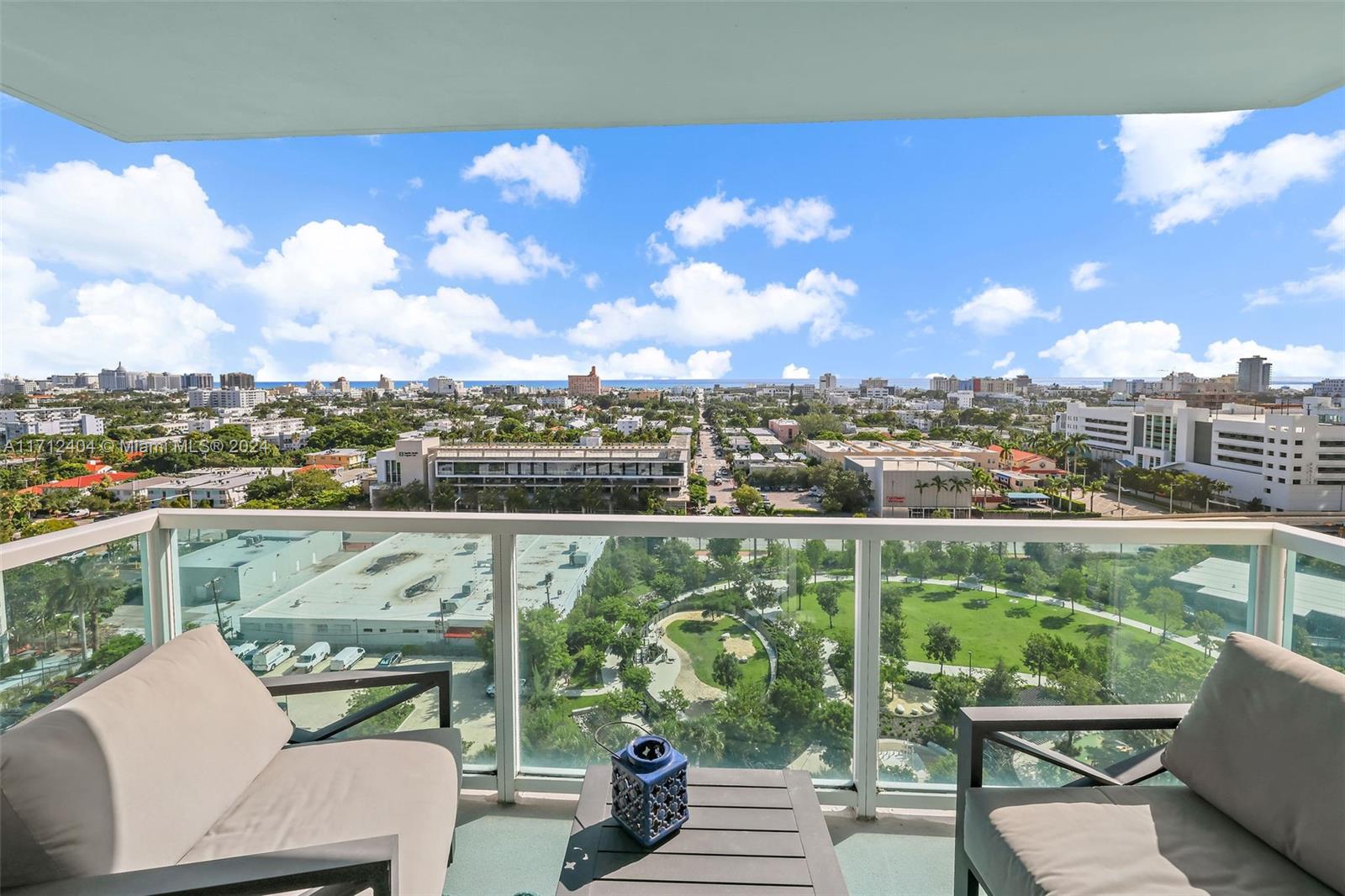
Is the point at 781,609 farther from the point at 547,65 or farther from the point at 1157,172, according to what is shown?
the point at 1157,172

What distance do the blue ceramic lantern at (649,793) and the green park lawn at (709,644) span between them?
3.06 feet

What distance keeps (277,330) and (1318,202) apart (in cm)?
587

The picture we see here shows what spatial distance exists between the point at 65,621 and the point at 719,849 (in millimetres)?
2608

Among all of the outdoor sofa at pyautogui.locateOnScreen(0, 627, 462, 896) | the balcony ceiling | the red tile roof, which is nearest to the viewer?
the outdoor sofa at pyautogui.locateOnScreen(0, 627, 462, 896)

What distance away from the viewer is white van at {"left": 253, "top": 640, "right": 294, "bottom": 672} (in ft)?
7.76

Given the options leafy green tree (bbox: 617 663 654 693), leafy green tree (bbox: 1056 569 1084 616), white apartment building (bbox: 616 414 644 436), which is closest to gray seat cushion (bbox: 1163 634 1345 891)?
leafy green tree (bbox: 1056 569 1084 616)

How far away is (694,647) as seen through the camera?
2.37 meters

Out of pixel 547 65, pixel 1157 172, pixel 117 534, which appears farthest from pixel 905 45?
pixel 117 534

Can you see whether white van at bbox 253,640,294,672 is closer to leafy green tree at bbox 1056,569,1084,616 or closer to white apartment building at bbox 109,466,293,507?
white apartment building at bbox 109,466,293,507

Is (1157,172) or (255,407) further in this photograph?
(255,407)

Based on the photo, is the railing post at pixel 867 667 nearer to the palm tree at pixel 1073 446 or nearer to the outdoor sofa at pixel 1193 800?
the outdoor sofa at pixel 1193 800

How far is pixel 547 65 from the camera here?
7.18 feet

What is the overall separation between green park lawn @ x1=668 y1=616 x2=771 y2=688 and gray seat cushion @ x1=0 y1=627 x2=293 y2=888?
1.37 m

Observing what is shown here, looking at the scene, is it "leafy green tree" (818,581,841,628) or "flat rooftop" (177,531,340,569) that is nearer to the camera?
"leafy green tree" (818,581,841,628)
